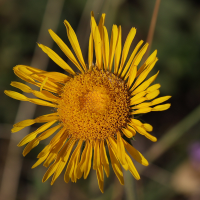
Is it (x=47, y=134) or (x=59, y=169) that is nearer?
(x=59, y=169)

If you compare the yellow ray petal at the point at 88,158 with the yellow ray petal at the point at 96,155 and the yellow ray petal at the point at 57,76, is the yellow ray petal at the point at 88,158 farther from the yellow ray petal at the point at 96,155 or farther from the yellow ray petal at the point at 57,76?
the yellow ray petal at the point at 57,76

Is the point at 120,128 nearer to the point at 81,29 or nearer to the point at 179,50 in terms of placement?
the point at 179,50

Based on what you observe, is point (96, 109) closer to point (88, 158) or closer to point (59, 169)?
point (88, 158)

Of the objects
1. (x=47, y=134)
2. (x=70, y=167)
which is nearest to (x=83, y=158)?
(x=70, y=167)

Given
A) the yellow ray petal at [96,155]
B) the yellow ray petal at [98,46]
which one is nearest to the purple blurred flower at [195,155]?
the yellow ray petal at [96,155]

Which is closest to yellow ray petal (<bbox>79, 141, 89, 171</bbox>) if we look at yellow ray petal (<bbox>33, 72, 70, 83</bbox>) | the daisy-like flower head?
the daisy-like flower head

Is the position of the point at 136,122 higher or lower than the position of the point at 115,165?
higher
